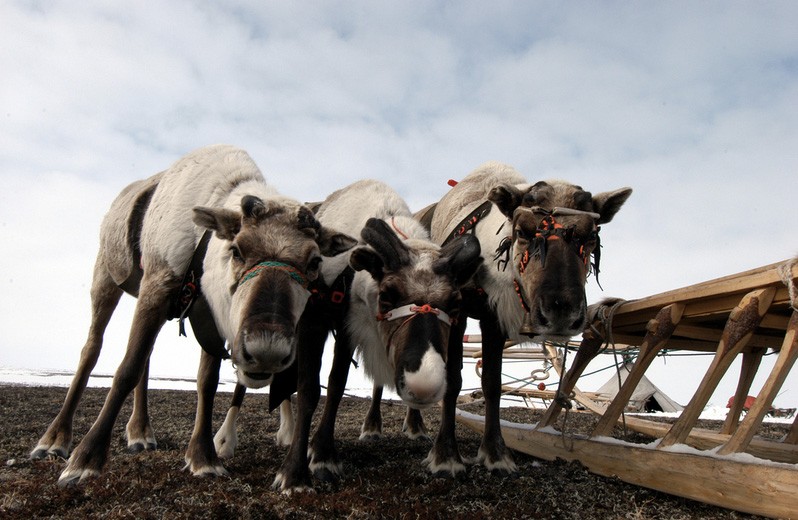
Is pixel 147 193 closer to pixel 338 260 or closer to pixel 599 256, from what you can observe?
pixel 338 260

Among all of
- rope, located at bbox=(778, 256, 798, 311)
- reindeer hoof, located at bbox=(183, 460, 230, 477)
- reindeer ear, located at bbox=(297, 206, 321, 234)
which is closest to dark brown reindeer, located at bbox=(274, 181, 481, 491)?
reindeer ear, located at bbox=(297, 206, 321, 234)

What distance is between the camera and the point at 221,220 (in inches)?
164

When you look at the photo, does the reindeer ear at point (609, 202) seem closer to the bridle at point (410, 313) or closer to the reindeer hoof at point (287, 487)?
the bridle at point (410, 313)

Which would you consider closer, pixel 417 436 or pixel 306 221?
pixel 306 221

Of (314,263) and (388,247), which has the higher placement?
(388,247)

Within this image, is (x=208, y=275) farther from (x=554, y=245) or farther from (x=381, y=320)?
(x=554, y=245)

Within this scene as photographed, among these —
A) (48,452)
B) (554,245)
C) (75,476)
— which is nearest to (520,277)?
(554,245)

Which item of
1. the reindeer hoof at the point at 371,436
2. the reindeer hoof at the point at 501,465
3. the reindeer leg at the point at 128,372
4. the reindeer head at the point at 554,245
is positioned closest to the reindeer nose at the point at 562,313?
the reindeer head at the point at 554,245

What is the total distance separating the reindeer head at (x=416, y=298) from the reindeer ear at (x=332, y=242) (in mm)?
278

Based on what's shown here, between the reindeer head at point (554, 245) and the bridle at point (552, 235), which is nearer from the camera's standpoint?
the reindeer head at point (554, 245)

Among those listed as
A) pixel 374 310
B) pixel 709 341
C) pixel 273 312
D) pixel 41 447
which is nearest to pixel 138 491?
pixel 273 312

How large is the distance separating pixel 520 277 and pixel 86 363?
4.38m

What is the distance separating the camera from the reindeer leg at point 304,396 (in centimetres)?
385

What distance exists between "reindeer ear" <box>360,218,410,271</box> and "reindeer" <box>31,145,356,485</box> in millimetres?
375
